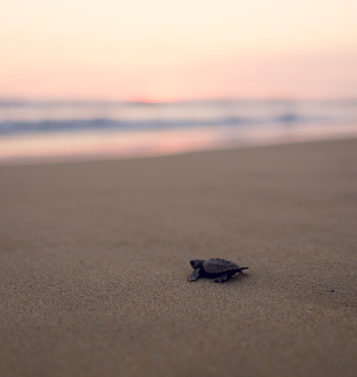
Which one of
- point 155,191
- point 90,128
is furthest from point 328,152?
point 90,128

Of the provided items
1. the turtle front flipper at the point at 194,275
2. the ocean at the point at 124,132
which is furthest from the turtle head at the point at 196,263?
the ocean at the point at 124,132

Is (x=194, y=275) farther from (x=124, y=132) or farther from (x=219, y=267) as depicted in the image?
(x=124, y=132)

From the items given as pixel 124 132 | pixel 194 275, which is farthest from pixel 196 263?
pixel 124 132

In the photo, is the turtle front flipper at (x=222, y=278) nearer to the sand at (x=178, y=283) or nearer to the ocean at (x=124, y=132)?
the sand at (x=178, y=283)

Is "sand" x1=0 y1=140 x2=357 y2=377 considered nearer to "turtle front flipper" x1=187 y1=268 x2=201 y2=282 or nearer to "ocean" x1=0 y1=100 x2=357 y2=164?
"turtle front flipper" x1=187 y1=268 x2=201 y2=282

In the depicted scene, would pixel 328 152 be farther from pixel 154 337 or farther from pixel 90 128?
pixel 90 128
